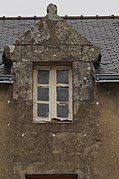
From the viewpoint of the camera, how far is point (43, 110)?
12836 mm

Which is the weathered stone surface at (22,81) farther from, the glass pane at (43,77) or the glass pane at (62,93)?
the glass pane at (62,93)

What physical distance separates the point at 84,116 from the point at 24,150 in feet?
4.90

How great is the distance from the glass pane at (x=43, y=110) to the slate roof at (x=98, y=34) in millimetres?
1120

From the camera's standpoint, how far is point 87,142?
40.8ft

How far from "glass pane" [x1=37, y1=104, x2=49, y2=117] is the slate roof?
112 cm

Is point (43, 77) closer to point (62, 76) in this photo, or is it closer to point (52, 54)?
point (62, 76)

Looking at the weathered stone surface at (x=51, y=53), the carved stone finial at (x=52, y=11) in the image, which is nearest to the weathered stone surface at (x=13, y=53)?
the weathered stone surface at (x=51, y=53)

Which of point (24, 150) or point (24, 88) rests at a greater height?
point (24, 88)

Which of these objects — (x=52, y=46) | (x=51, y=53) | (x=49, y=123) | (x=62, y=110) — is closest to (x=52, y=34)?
(x=52, y=46)

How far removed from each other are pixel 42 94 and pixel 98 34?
4646 millimetres

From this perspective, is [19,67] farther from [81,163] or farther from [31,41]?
[81,163]

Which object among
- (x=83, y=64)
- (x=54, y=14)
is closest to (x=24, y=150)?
(x=83, y=64)

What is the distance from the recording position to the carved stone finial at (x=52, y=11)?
1359 centimetres

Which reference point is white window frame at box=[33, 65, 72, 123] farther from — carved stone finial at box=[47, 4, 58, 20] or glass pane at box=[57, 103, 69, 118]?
carved stone finial at box=[47, 4, 58, 20]
